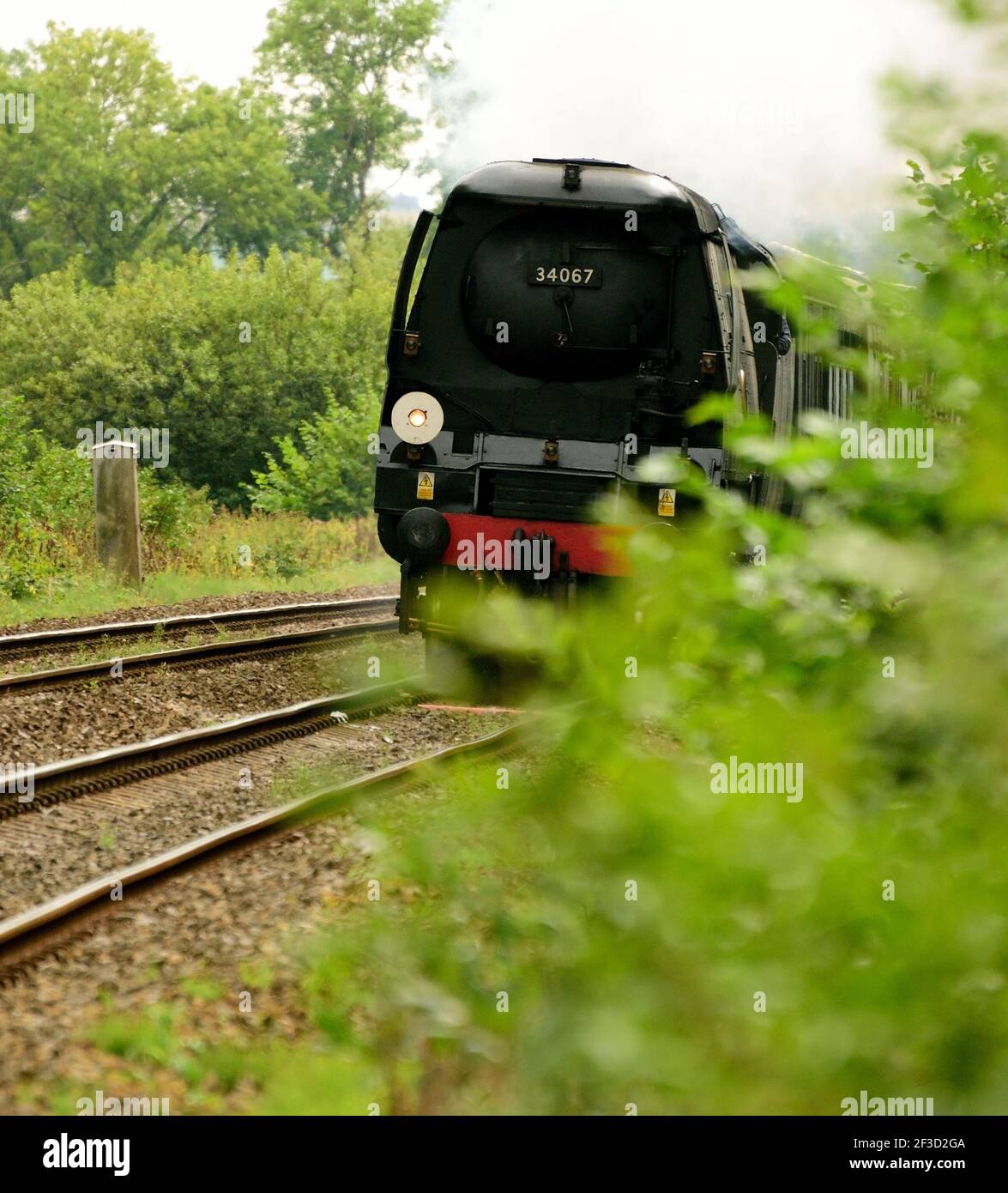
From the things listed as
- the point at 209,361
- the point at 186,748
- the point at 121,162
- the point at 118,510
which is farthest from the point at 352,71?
the point at 186,748

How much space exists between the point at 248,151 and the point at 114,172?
4960mm

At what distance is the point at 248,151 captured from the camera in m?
54.3

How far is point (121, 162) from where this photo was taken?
5431 centimetres

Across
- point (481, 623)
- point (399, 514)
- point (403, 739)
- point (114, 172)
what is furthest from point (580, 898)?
point (114, 172)

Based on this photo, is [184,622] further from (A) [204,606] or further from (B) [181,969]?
(B) [181,969]

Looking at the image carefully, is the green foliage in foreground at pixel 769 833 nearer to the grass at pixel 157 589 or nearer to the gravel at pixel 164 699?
the gravel at pixel 164 699

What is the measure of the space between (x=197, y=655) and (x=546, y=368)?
4171 millimetres

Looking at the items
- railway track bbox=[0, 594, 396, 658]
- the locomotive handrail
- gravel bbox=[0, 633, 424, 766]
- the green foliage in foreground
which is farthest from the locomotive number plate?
the green foliage in foreground

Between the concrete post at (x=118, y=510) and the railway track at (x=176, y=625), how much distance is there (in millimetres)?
2004

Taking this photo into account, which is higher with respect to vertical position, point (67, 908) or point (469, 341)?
point (469, 341)

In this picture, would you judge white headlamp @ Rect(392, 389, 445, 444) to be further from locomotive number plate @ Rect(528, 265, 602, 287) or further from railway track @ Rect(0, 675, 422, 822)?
railway track @ Rect(0, 675, 422, 822)

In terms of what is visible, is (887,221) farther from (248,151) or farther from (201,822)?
(248,151)

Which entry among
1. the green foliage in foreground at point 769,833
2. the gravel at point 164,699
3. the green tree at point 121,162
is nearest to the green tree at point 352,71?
the green tree at point 121,162
